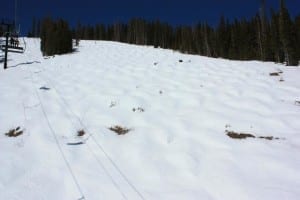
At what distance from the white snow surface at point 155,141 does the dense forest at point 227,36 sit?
24.5 m

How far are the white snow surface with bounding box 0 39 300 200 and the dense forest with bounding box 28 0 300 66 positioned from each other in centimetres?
2453

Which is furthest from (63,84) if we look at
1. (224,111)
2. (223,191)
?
(223,191)

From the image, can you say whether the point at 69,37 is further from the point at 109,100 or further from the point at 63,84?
the point at 109,100

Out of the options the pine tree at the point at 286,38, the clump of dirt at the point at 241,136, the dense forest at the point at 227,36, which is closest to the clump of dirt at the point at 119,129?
the clump of dirt at the point at 241,136

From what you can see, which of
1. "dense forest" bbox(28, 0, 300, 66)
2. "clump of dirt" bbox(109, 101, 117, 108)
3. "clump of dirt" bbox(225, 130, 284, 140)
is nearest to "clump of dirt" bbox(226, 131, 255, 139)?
"clump of dirt" bbox(225, 130, 284, 140)

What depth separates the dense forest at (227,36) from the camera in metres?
47.0

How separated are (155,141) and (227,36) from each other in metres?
72.9

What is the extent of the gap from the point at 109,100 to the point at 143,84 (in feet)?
10.2

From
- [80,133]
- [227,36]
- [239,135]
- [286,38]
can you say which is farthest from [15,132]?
[227,36]

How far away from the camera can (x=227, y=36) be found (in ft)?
247

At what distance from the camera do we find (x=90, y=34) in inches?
4402

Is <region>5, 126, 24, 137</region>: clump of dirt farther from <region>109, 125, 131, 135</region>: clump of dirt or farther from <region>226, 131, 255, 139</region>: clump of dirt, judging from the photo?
<region>226, 131, 255, 139</region>: clump of dirt

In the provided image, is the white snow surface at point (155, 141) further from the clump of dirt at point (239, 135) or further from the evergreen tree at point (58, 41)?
the evergreen tree at point (58, 41)

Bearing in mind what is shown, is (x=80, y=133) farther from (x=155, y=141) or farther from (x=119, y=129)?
(x=155, y=141)
